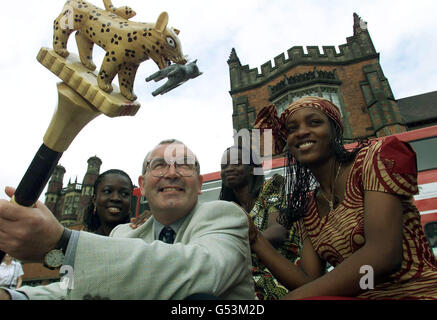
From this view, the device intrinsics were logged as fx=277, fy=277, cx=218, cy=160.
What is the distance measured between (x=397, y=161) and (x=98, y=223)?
349cm

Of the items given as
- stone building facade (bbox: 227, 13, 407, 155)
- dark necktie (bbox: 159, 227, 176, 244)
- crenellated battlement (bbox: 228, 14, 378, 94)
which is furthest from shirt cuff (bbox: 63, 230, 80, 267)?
crenellated battlement (bbox: 228, 14, 378, 94)

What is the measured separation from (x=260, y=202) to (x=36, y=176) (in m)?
2.11

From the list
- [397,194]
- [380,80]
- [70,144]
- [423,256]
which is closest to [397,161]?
[397,194]

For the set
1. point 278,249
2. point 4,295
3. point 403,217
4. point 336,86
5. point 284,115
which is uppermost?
point 336,86

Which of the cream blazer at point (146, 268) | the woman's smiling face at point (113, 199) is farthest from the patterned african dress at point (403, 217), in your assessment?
the woman's smiling face at point (113, 199)

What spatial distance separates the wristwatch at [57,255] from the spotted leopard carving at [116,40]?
54 cm

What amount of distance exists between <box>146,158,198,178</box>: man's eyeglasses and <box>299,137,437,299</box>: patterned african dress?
0.93 meters

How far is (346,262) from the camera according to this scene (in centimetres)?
132

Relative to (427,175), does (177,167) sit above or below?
below

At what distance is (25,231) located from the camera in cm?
85

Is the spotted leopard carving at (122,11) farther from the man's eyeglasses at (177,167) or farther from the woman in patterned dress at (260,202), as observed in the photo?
the woman in patterned dress at (260,202)

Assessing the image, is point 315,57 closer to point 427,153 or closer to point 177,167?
point 427,153

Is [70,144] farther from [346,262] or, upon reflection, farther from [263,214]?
[263,214]

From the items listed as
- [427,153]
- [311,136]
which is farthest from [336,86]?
[311,136]
